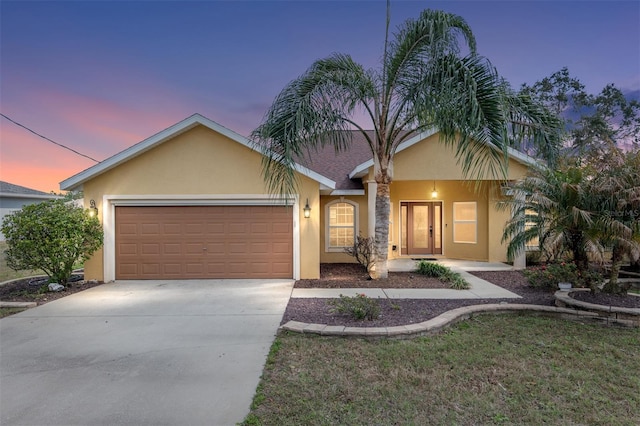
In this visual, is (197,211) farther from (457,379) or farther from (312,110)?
(457,379)

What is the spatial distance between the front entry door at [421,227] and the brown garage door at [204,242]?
19.1ft

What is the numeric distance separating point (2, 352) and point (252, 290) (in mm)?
4191

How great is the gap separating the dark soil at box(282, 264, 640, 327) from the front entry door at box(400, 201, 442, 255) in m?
3.34

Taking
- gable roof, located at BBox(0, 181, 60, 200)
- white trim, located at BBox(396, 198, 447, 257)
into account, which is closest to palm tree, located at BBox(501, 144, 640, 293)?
white trim, located at BBox(396, 198, 447, 257)

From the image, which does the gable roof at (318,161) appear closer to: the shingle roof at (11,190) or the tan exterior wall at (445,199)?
the tan exterior wall at (445,199)

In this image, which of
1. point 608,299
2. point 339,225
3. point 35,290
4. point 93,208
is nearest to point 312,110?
point 339,225

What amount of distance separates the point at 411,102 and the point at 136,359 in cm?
631

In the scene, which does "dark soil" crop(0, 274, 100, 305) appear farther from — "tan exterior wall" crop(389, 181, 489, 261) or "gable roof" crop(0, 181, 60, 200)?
"gable roof" crop(0, 181, 60, 200)

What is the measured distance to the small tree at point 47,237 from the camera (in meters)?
7.04

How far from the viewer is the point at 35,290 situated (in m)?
7.48

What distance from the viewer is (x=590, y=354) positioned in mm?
3986

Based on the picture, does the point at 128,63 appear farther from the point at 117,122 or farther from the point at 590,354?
the point at 590,354

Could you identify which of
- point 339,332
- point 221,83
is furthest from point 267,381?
point 221,83

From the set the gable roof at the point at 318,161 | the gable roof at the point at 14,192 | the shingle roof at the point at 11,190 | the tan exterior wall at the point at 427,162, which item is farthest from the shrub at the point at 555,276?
the shingle roof at the point at 11,190
